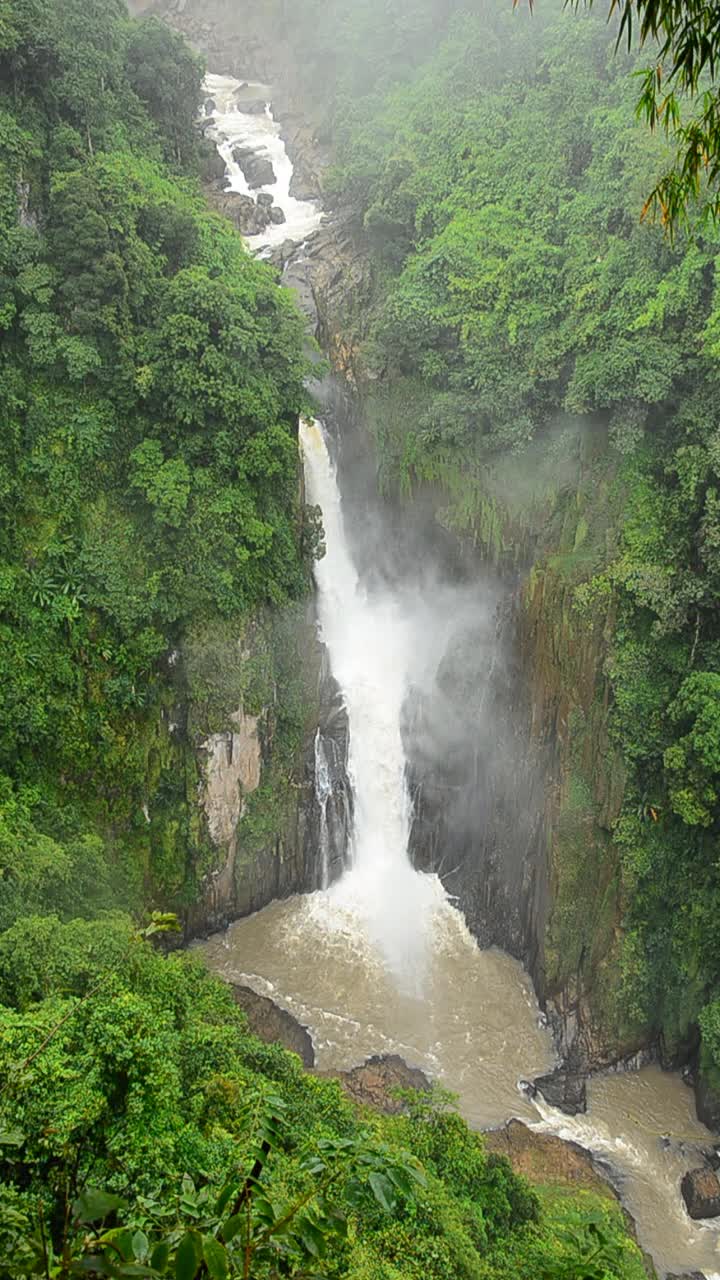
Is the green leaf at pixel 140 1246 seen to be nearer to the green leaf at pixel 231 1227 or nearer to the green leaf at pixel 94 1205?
the green leaf at pixel 94 1205

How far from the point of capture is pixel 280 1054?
11969 mm

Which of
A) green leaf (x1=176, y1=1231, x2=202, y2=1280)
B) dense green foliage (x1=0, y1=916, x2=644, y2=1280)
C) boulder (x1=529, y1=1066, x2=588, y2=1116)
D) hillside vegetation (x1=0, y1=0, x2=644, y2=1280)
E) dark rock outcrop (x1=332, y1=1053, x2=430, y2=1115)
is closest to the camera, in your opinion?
green leaf (x1=176, y1=1231, x2=202, y2=1280)

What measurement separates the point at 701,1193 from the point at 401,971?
6698mm

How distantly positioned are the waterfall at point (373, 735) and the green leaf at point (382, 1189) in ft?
55.9

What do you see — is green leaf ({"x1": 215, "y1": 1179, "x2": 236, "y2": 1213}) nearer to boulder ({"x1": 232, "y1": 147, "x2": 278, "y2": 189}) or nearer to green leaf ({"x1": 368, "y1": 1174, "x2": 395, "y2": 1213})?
green leaf ({"x1": 368, "y1": 1174, "x2": 395, "y2": 1213})

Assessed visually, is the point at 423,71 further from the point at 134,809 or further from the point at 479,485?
the point at 134,809

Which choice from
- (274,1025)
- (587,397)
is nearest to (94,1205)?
(274,1025)

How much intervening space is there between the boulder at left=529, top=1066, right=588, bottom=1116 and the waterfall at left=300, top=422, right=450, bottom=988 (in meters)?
3.33

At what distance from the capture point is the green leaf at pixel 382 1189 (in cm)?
243

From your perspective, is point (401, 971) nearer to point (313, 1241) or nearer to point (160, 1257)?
point (313, 1241)

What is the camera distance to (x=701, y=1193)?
14.8 m

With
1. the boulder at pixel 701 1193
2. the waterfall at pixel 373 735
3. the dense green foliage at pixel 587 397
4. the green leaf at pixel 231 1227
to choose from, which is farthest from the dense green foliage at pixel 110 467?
the green leaf at pixel 231 1227

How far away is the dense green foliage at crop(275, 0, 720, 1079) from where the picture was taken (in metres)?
16.2

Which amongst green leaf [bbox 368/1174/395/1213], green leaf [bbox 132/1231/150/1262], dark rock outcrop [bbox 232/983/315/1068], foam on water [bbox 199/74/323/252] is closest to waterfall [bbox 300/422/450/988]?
dark rock outcrop [bbox 232/983/315/1068]
